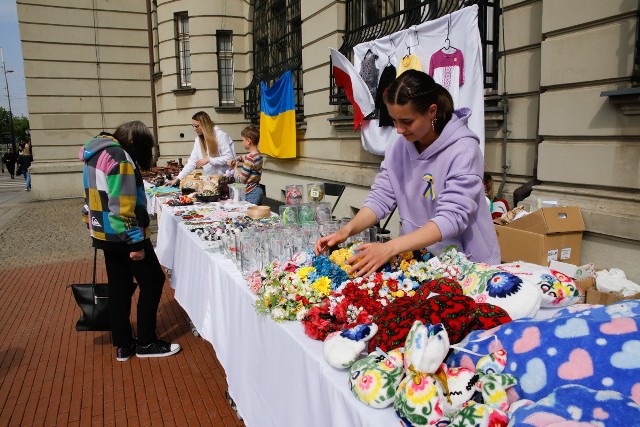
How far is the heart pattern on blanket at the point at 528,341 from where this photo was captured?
1127 millimetres

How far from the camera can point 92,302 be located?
365 cm

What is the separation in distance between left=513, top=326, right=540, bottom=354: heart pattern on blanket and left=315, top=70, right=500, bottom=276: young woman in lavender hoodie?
598mm

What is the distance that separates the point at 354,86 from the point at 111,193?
4.11m

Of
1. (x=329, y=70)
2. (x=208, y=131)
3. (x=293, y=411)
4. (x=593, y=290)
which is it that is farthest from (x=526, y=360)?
(x=329, y=70)

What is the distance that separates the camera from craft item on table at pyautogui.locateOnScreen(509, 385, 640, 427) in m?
0.84

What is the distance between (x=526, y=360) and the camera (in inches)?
43.6

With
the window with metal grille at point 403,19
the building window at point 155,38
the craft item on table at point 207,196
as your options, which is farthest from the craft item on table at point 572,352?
the building window at point 155,38

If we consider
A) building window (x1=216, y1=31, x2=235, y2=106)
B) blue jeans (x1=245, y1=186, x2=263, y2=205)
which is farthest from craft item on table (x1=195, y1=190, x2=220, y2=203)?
building window (x1=216, y1=31, x2=235, y2=106)

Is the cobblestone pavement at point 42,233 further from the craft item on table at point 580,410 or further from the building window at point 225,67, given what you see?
the craft item on table at point 580,410

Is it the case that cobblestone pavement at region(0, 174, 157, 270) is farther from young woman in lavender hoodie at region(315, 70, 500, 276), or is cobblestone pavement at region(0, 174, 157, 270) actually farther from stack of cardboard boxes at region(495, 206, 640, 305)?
young woman in lavender hoodie at region(315, 70, 500, 276)

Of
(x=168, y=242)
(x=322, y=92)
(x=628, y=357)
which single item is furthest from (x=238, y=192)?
(x=628, y=357)

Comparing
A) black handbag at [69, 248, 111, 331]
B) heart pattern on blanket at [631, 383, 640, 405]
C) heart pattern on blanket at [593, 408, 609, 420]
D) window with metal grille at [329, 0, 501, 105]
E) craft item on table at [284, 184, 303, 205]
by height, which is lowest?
black handbag at [69, 248, 111, 331]

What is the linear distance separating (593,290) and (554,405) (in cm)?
216

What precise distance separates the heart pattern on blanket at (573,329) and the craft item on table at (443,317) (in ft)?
0.69
